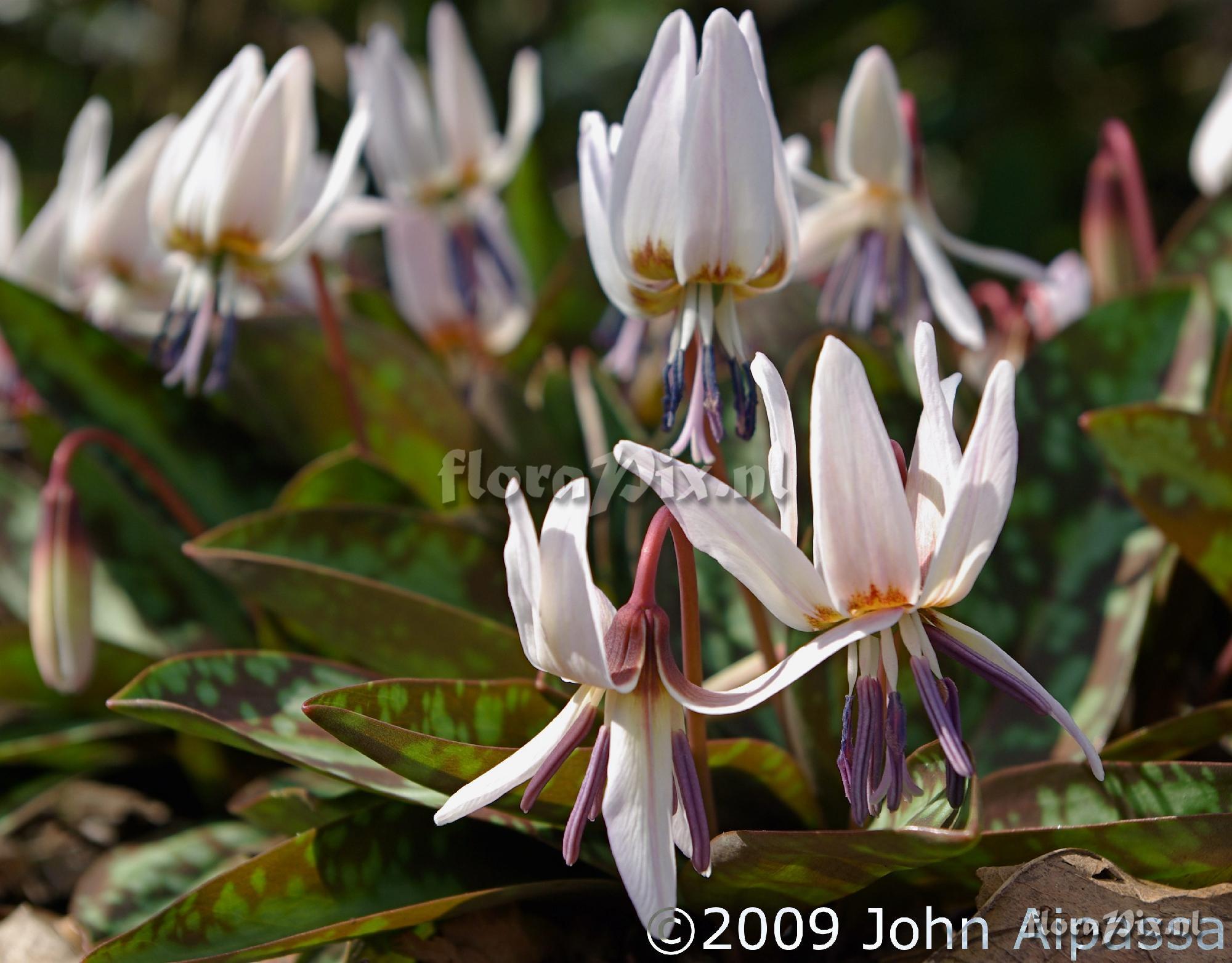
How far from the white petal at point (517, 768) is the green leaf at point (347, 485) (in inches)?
20.6

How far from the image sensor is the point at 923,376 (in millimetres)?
662

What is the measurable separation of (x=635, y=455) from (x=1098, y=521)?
656mm

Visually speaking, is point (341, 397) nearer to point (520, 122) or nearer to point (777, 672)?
point (520, 122)

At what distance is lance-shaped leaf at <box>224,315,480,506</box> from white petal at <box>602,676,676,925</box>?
70cm

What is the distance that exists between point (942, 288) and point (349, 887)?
32.4 inches

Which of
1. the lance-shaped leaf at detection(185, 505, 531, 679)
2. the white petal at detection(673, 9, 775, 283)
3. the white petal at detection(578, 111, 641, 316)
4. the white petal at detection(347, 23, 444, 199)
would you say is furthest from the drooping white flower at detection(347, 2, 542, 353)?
the white petal at detection(673, 9, 775, 283)

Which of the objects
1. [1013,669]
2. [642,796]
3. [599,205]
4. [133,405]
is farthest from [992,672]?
[133,405]

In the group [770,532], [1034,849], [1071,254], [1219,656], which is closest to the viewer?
[770,532]

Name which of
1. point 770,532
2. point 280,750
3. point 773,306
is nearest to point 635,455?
point 770,532

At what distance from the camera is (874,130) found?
47.6 inches

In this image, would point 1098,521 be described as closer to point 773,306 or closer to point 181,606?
point 773,306

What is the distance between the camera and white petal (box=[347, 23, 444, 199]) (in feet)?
5.32

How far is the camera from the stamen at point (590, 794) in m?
0.70

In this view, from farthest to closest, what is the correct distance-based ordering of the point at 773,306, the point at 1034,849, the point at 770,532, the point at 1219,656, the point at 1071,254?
the point at 1071,254, the point at 773,306, the point at 1219,656, the point at 1034,849, the point at 770,532
